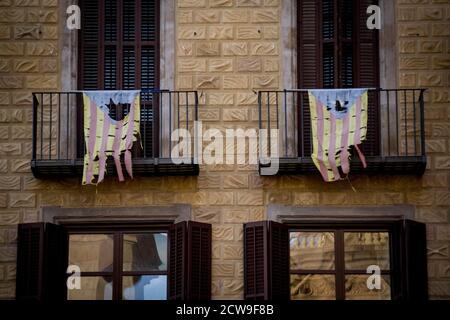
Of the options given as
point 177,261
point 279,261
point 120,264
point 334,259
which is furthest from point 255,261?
point 120,264

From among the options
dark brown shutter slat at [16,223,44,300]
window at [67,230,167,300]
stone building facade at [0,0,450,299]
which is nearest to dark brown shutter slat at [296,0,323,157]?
stone building facade at [0,0,450,299]

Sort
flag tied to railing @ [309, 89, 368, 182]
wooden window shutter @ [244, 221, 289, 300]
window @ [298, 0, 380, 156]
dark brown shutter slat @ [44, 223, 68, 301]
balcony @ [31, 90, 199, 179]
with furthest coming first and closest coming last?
1. window @ [298, 0, 380, 156]
2. balcony @ [31, 90, 199, 179]
3. flag tied to railing @ [309, 89, 368, 182]
4. dark brown shutter slat @ [44, 223, 68, 301]
5. wooden window shutter @ [244, 221, 289, 300]

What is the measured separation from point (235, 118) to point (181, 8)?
5.50 ft

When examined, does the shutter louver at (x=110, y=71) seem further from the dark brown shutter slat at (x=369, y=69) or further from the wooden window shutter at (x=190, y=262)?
the dark brown shutter slat at (x=369, y=69)

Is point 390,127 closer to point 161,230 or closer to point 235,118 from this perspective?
point 235,118

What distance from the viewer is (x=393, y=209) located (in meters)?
18.4

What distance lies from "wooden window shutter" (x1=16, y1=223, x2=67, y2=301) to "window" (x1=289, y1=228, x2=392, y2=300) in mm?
2975

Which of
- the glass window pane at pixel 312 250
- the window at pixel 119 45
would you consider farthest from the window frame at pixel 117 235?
the window at pixel 119 45

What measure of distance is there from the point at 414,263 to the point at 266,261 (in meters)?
1.85

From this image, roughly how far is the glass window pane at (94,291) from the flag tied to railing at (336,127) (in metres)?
3.08

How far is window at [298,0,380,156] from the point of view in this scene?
19.1m

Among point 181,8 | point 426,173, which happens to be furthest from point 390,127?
point 181,8

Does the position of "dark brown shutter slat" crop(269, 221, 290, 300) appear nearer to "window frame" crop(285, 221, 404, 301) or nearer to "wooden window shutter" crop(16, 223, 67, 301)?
"window frame" crop(285, 221, 404, 301)

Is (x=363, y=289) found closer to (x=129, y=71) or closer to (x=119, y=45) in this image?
(x=129, y=71)
